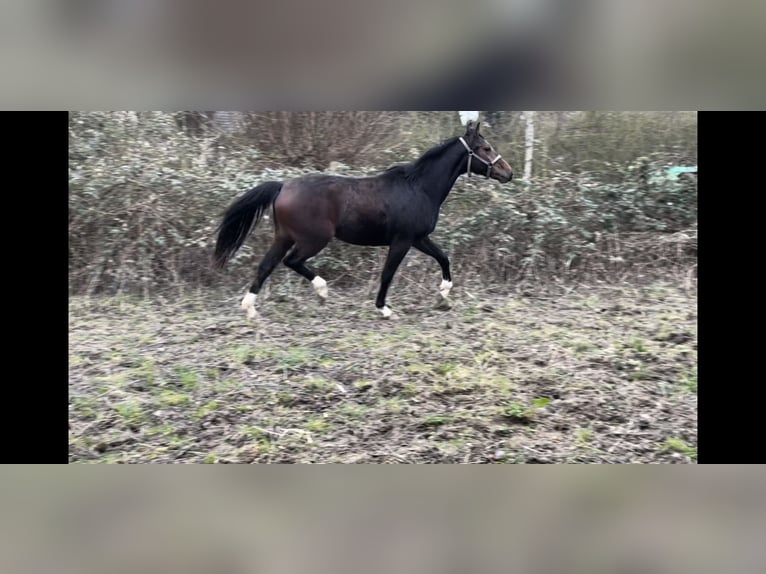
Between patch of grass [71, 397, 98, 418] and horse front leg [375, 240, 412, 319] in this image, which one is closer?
patch of grass [71, 397, 98, 418]

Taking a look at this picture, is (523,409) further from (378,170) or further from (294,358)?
(378,170)

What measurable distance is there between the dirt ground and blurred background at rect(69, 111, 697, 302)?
30 cm

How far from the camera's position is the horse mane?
4797mm

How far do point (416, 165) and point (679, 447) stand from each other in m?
3.18

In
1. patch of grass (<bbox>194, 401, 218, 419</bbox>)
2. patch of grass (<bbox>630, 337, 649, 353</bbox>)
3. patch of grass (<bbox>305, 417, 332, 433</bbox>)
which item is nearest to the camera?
patch of grass (<bbox>305, 417, 332, 433</bbox>)

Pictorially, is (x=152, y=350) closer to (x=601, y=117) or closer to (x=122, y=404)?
(x=122, y=404)

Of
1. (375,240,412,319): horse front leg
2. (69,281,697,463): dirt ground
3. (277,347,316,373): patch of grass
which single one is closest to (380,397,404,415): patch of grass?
(69,281,697,463): dirt ground

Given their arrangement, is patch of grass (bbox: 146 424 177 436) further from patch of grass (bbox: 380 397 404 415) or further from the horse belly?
the horse belly

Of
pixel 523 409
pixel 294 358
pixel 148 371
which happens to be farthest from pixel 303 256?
pixel 523 409

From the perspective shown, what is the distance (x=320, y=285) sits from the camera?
4.77 meters

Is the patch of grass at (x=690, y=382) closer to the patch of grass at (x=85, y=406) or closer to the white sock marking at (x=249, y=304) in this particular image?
the white sock marking at (x=249, y=304)
